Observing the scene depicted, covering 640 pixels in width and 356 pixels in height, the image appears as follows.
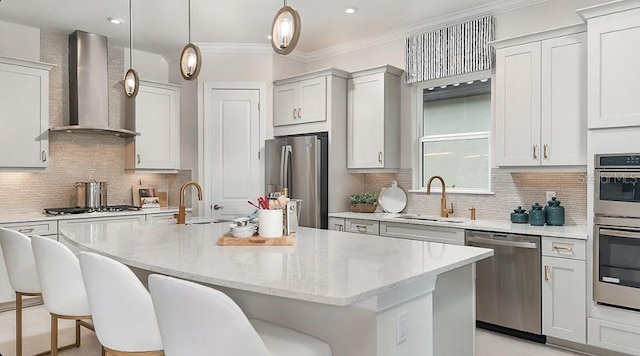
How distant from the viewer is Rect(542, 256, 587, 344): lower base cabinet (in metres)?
3.19

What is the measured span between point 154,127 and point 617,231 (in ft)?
15.7

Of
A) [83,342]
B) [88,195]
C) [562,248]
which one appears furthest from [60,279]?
[562,248]

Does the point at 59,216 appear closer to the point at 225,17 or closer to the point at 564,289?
the point at 225,17

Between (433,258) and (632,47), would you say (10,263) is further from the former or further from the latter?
(632,47)

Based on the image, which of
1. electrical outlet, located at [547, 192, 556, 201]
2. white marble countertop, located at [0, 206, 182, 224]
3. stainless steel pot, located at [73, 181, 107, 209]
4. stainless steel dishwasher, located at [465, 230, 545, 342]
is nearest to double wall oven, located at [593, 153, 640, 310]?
stainless steel dishwasher, located at [465, 230, 545, 342]

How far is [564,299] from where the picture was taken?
3.26m

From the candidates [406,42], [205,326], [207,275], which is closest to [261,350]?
[205,326]

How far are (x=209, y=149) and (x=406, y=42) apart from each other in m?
2.60

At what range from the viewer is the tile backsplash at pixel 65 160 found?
4.68 metres

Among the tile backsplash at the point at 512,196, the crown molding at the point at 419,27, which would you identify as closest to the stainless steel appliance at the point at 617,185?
the tile backsplash at the point at 512,196

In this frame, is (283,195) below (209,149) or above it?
below

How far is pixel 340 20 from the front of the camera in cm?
463

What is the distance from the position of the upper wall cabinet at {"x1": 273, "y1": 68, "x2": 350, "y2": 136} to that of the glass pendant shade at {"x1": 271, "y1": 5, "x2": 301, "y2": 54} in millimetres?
2289

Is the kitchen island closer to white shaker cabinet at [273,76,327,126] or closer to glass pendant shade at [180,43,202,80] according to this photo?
glass pendant shade at [180,43,202,80]
